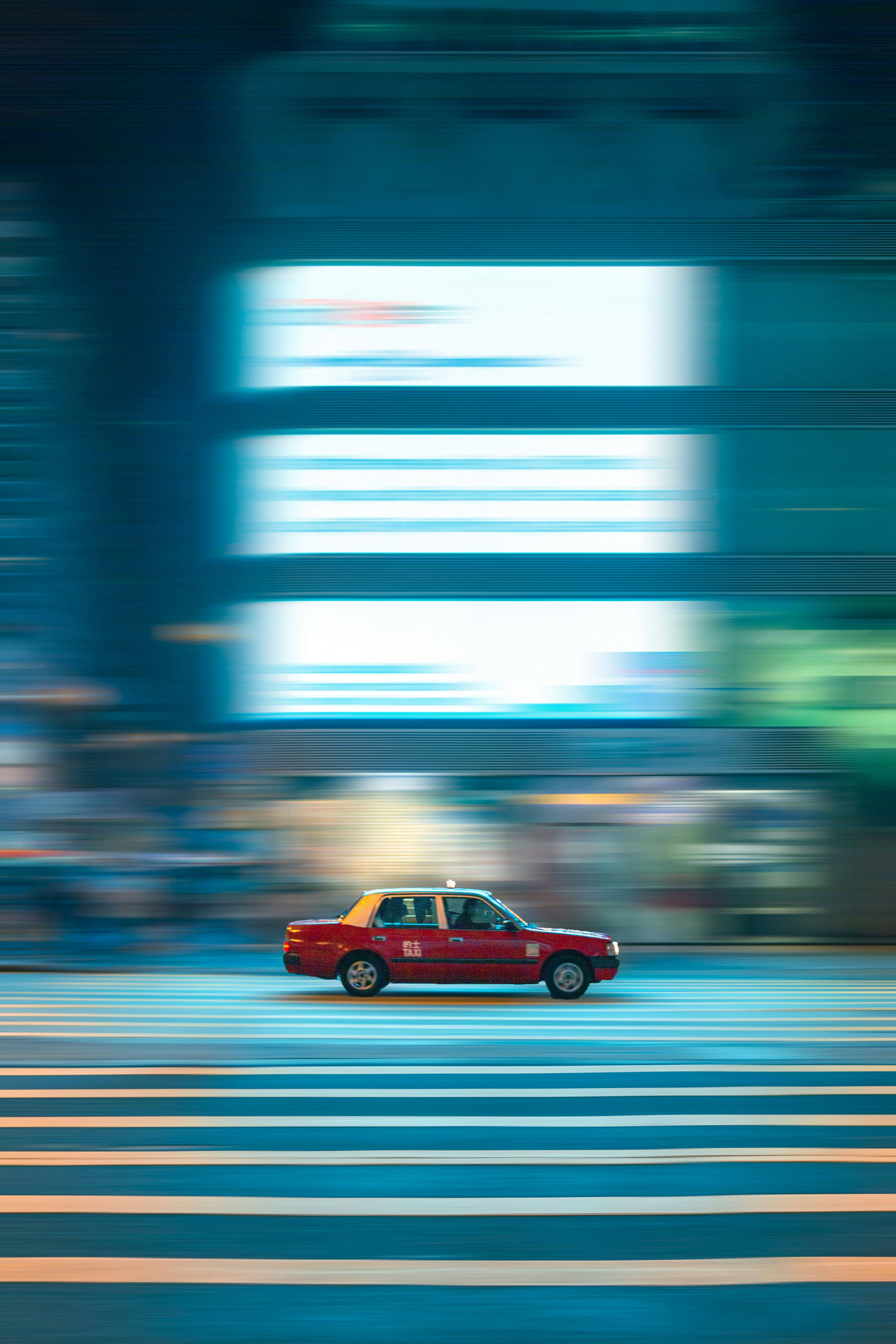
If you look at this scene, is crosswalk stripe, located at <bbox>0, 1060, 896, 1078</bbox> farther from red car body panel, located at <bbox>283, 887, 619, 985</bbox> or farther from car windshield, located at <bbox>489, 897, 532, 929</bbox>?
car windshield, located at <bbox>489, 897, 532, 929</bbox>

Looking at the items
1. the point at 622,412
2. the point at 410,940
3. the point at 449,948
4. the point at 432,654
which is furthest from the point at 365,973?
the point at 622,412

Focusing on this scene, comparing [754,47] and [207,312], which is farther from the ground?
[754,47]

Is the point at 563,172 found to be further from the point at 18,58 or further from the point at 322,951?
the point at 322,951

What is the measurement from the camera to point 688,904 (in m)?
25.0

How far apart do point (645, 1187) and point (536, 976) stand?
27.8 feet

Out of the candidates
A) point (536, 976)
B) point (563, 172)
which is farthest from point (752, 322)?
point (536, 976)

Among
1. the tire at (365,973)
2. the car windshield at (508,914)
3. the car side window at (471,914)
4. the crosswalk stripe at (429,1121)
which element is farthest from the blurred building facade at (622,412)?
the crosswalk stripe at (429,1121)

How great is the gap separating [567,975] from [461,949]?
1304 millimetres

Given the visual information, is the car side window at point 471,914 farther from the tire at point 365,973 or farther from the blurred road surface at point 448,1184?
the blurred road surface at point 448,1184

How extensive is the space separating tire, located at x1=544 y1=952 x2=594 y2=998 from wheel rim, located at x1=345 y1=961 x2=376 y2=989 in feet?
6.79

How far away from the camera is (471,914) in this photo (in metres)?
15.2

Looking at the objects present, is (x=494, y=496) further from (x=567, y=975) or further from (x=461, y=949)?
(x=567, y=975)

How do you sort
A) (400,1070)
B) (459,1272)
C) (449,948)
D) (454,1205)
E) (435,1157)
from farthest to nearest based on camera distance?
(449,948) → (400,1070) → (435,1157) → (454,1205) → (459,1272)

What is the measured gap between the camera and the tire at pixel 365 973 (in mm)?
15188
